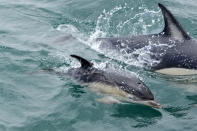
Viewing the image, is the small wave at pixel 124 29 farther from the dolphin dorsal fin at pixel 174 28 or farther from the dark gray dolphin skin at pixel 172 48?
the dolphin dorsal fin at pixel 174 28

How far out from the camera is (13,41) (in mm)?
13125

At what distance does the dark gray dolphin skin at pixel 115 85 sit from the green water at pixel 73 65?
Result: 23cm

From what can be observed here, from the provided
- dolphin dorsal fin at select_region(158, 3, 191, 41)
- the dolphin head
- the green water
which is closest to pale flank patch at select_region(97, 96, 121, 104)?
the green water

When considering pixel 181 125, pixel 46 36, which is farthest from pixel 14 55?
pixel 181 125

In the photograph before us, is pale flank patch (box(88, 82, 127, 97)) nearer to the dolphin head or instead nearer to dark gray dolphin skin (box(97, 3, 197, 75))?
the dolphin head

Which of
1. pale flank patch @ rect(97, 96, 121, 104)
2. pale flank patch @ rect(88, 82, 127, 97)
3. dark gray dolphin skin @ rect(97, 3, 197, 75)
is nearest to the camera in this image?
pale flank patch @ rect(88, 82, 127, 97)

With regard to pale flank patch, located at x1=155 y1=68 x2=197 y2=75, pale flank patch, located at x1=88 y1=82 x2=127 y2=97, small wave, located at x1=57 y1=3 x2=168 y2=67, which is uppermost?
small wave, located at x1=57 y1=3 x2=168 y2=67

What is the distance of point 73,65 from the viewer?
11.4m

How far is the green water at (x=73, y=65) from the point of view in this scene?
9.02 meters

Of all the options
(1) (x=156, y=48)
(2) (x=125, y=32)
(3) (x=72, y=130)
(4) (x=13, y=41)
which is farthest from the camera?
(2) (x=125, y=32)

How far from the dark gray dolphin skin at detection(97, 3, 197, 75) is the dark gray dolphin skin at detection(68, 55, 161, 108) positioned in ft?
7.34

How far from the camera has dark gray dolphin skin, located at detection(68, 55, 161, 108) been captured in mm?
9078

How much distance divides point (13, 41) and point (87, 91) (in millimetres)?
4199

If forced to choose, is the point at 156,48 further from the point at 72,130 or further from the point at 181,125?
the point at 72,130
